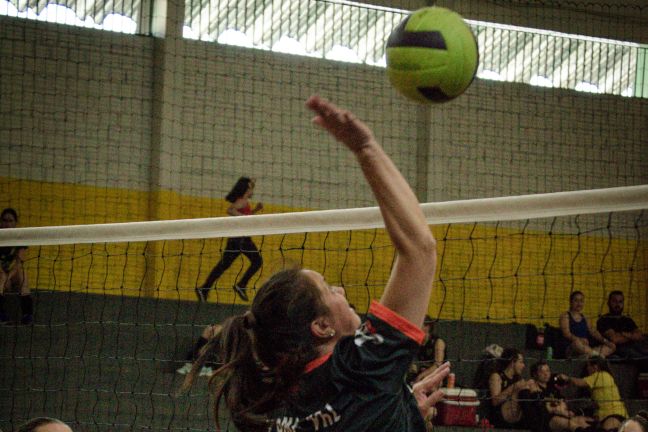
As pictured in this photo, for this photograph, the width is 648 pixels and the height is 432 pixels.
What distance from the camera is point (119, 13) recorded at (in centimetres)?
1216

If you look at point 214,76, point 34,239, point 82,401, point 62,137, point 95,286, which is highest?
point 214,76

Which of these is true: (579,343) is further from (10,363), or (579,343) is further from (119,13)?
(119,13)

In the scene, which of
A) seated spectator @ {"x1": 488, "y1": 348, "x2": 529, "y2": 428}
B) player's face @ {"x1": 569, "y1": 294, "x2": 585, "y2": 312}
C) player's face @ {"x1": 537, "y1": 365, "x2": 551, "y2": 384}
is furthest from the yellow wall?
seated spectator @ {"x1": 488, "y1": 348, "x2": 529, "y2": 428}

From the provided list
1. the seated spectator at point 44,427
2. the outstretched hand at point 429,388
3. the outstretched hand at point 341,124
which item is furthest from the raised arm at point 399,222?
the seated spectator at point 44,427

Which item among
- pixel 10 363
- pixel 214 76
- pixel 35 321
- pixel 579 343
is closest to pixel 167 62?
pixel 214 76

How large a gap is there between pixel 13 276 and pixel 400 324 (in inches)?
322

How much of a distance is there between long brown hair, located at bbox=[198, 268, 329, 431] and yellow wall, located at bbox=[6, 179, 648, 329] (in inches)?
312

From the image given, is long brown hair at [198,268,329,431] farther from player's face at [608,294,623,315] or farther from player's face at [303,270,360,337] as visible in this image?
player's face at [608,294,623,315]

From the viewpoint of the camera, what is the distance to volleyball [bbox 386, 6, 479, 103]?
8.61ft

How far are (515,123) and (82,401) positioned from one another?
7.73 meters

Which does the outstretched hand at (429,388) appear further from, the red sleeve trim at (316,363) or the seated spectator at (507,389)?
the seated spectator at (507,389)

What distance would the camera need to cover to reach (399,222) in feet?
5.93

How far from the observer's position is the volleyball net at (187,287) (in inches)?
174

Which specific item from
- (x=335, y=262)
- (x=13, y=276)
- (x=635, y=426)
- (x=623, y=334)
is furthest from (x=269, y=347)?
(x=335, y=262)
